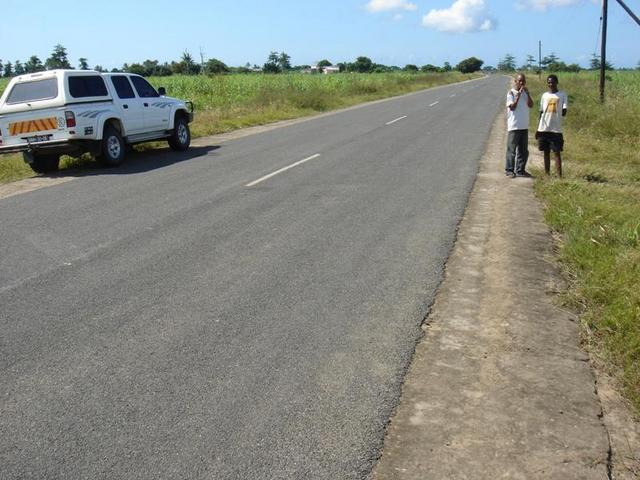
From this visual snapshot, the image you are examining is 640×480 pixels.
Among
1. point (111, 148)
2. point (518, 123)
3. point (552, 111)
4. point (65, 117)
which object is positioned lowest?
point (111, 148)

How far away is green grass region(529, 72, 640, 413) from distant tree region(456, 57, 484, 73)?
552 ft

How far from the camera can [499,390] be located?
3.66 metres

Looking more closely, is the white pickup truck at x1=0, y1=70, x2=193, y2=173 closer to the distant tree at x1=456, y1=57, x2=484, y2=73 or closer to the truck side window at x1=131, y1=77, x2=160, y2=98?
the truck side window at x1=131, y1=77, x2=160, y2=98

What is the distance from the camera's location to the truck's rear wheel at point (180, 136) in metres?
15.4

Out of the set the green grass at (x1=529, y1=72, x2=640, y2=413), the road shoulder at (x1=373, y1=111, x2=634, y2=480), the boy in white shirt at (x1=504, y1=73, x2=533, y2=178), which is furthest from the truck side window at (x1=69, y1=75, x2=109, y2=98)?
the road shoulder at (x1=373, y1=111, x2=634, y2=480)

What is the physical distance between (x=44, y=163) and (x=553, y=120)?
10.4 m

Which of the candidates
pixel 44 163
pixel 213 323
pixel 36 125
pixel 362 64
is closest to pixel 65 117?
pixel 36 125

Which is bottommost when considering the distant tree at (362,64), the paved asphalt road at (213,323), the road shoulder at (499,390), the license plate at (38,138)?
the road shoulder at (499,390)

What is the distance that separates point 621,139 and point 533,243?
37.7 feet

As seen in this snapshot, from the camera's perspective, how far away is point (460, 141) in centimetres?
1603

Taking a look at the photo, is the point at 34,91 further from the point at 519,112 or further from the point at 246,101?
the point at 246,101

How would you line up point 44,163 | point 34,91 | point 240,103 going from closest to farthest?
point 34,91 → point 44,163 → point 240,103

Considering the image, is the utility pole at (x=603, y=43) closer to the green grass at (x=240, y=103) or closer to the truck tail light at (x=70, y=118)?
the green grass at (x=240, y=103)

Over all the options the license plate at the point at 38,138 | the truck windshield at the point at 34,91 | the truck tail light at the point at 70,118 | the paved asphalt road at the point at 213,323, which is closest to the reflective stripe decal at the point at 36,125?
the license plate at the point at 38,138
